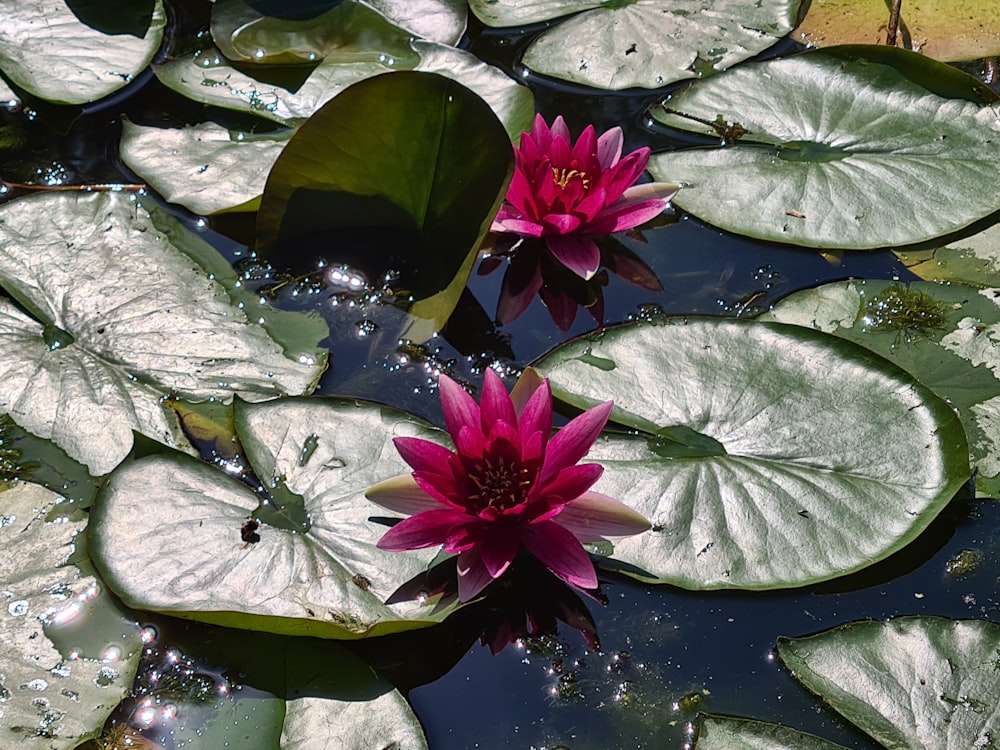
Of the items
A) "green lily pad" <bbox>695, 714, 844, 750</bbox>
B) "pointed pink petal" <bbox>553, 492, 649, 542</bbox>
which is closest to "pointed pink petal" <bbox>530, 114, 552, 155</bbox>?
"pointed pink petal" <bbox>553, 492, 649, 542</bbox>

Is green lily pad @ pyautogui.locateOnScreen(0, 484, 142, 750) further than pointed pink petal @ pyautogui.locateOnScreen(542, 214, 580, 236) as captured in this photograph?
No

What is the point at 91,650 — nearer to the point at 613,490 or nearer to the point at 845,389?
the point at 613,490

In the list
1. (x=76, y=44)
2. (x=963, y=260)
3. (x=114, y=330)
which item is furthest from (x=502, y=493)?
(x=76, y=44)

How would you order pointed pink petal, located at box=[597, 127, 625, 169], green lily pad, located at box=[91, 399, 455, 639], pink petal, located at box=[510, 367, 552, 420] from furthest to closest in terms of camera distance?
pointed pink petal, located at box=[597, 127, 625, 169] < pink petal, located at box=[510, 367, 552, 420] < green lily pad, located at box=[91, 399, 455, 639]

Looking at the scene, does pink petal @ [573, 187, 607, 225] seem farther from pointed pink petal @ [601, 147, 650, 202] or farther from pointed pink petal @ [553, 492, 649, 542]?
pointed pink petal @ [553, 492, 649, 542]

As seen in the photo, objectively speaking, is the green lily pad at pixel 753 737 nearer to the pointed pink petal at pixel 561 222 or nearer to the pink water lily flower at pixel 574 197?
the pink water lily flower at pixel 574 197

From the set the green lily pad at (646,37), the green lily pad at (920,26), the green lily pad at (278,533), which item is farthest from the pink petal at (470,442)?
the green lily pad at (920,26)
